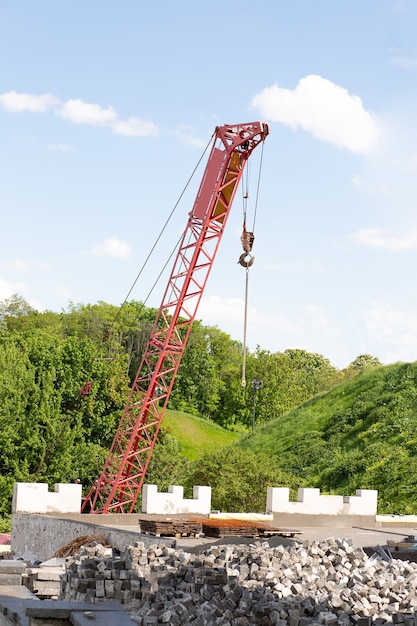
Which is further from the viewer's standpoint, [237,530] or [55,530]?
[55,530]

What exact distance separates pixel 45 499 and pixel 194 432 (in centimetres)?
5370

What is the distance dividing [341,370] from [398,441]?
59687 mm

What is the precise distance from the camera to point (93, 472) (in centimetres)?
5119

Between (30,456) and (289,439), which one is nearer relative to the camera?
(30,456)

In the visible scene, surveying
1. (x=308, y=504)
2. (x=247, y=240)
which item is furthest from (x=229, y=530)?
(x=247, y=240)

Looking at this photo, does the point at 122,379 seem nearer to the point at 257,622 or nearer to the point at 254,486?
the point at 254,486

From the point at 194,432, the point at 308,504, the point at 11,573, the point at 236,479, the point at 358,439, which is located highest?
the point at 358,439

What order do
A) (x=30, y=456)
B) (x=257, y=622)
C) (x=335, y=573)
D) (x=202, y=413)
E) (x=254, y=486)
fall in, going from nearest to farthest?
(x=257, y=622) → (x=335, y=573) → (x=254, y=486) → (x=30, y=456) → (x=202, y=413)

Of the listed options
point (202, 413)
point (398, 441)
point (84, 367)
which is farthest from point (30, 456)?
point (202, 413)

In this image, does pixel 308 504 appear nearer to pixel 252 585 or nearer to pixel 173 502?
pixel 173 502

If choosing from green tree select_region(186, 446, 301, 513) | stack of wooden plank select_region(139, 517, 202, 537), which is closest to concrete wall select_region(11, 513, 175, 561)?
stack of wooden plank select_region(139, 517, 202, 537)

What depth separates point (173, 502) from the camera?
25.3 meters

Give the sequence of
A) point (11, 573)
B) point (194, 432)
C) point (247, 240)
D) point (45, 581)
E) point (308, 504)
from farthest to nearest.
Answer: point (194, 432) < point (247, 240) < point (308, 504) < point (11, 573) < point (45, 581)

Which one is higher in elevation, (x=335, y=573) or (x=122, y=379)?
→ (x=122, y=379)
